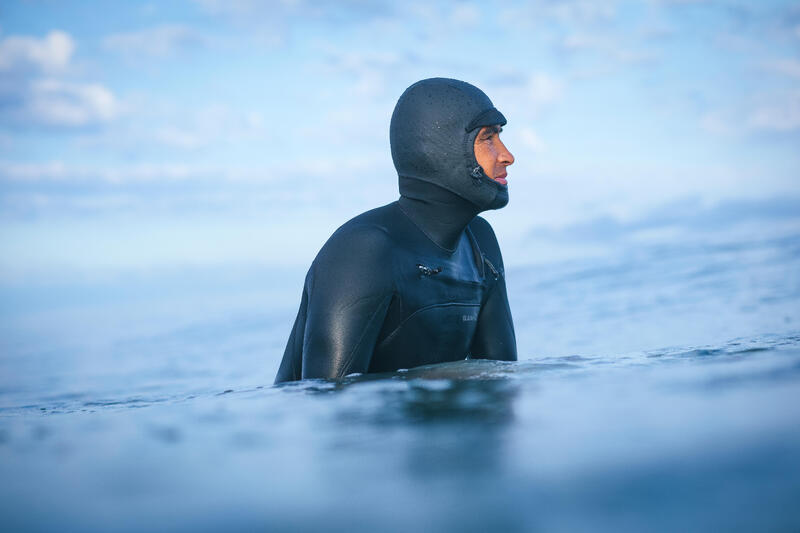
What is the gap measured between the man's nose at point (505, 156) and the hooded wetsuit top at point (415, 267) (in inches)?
5.3

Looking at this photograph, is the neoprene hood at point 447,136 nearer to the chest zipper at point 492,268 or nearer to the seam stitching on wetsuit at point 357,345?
the chest zipper at point 492,268

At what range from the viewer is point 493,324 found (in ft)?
16.7

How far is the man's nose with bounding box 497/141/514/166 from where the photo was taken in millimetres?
4691

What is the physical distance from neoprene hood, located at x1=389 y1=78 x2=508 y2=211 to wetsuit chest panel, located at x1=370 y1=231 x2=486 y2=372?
383mm

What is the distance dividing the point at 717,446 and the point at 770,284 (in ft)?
68.6

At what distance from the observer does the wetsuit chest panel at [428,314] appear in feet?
14.1

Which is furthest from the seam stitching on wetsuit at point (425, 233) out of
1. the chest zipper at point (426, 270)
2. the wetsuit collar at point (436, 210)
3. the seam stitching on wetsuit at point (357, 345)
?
the seam stitching on wetsuit at point (357, 345)

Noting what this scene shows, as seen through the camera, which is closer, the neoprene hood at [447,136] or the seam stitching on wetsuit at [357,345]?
the seam stitching on wetsuit at [357,345]

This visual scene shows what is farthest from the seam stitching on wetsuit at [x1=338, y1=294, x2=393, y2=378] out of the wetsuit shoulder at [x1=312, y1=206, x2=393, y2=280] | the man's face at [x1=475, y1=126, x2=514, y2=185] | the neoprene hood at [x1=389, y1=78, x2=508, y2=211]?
the man's face at [x1=475, y1=126, x2=514, y2=185]

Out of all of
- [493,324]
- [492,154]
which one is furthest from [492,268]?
[492,154]

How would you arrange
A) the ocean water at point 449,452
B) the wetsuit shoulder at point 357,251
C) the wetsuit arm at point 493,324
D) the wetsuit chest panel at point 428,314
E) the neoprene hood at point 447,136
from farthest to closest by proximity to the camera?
the wetsuit arm at point 493,324
the neoprene hood at point 447,136
the wetsuit chest panel at point 428,314
the wetsuit shoulder at point 357,251
the ocean water at point 449,452

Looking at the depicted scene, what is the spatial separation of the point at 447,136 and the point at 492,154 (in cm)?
27

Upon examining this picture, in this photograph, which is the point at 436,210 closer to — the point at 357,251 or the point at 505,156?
the point at 505,156

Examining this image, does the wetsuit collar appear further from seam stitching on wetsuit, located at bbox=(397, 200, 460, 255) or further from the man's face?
the man's face
